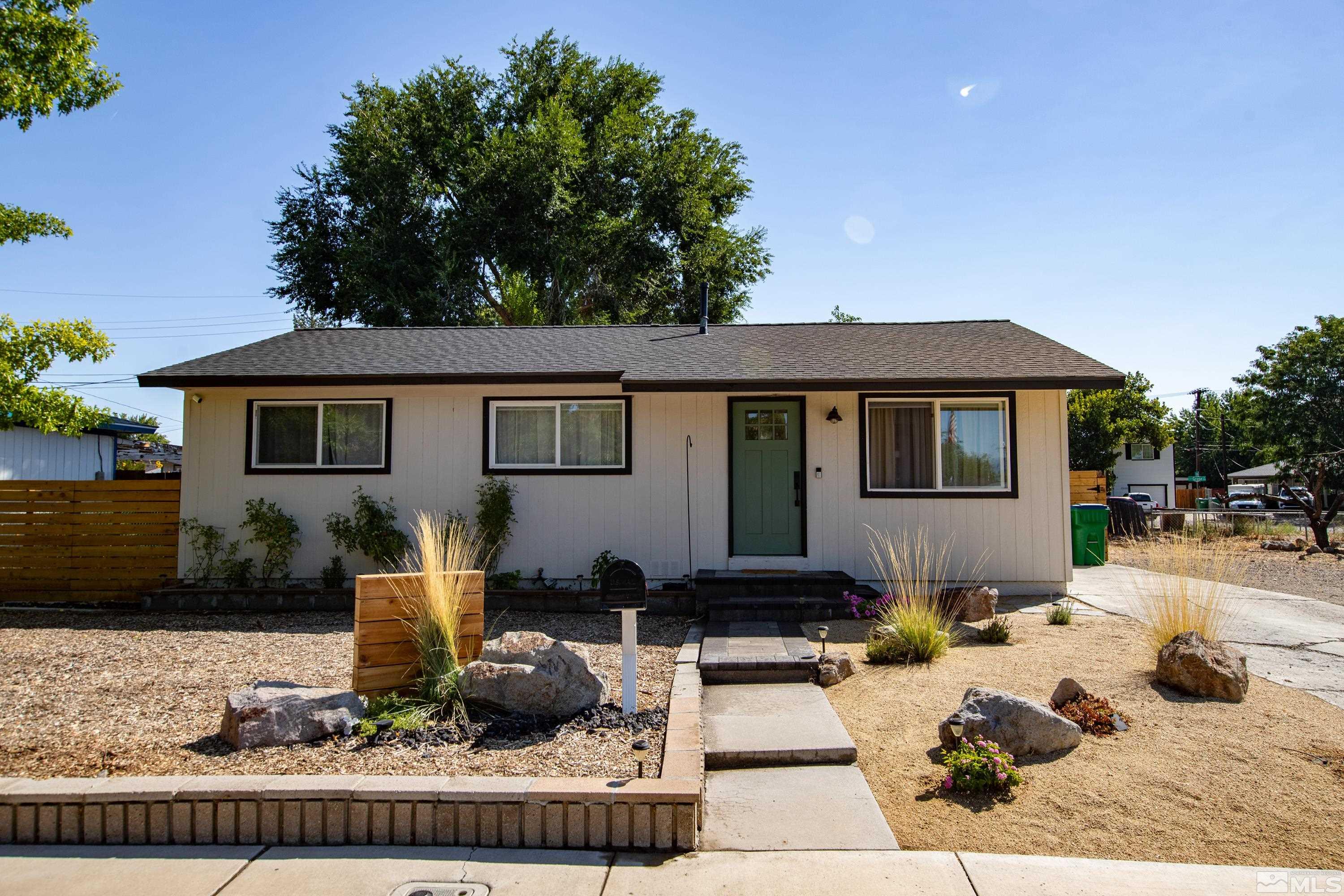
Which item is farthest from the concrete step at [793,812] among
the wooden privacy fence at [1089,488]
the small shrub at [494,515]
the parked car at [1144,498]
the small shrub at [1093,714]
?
the parked car at [1144,498]

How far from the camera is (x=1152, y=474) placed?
30.5 metres

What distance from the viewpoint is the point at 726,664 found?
17.1 ft

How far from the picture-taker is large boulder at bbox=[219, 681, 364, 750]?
11.8ft

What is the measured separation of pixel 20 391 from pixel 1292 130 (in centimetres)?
1403

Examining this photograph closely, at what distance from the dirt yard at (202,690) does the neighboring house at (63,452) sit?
7.11 meters

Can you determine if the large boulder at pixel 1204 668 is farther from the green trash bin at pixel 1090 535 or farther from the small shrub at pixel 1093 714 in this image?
the green trash bin at pixel 1090 535

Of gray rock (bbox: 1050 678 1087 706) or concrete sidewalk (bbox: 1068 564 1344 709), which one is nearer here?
gray rock (bbox: 1050 678 1087 706)

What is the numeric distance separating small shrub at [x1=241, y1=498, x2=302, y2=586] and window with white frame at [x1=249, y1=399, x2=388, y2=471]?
510mm

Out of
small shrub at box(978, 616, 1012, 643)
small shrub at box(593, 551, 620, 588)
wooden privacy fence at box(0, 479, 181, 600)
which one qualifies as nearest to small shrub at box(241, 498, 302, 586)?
wooden privacy fence at box(0, 479, 181, 600)

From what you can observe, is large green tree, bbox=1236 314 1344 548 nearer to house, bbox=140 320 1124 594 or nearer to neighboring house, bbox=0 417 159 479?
house, bbox=140 320 1124 594

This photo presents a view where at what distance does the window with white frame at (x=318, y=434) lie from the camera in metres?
8.90

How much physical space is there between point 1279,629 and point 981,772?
5.16 metres

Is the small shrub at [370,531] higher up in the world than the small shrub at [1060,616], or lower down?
higher up

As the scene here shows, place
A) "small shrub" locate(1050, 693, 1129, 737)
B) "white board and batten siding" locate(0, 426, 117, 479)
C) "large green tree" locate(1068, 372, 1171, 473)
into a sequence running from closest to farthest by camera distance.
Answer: "small shrub" locate(1050, 693, 1129, 737) → "white board and batten siding" locate(0, 426, 117, 479) → "large green tree" locate(1068, 372, 1171, 473)
